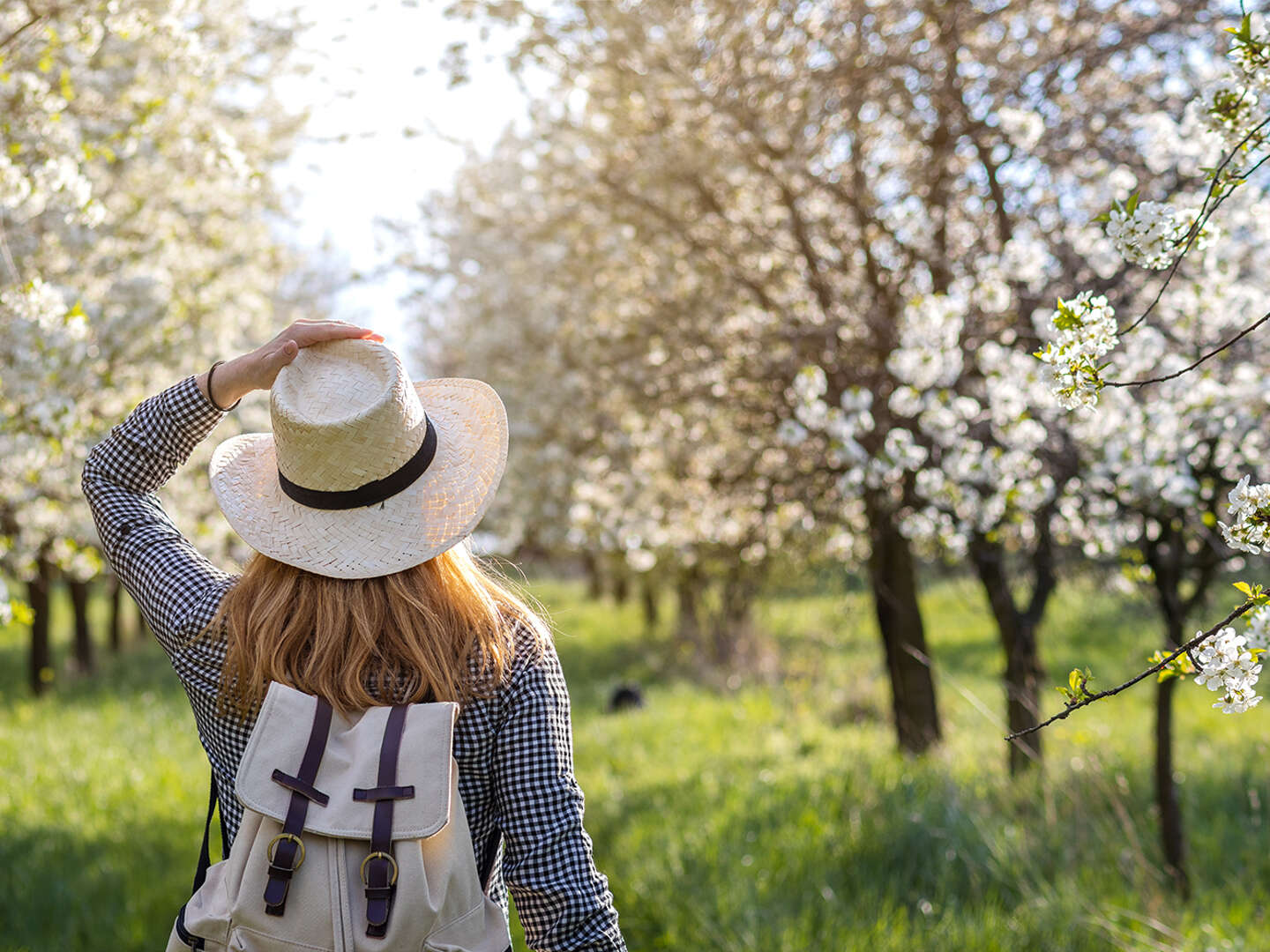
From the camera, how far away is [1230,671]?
1.88m

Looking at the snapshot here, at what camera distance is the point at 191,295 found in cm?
697

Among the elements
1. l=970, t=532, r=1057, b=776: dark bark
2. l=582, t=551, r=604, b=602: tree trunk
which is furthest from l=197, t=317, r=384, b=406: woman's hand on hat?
l=582, t=551, r=604, b=602: tree trunk

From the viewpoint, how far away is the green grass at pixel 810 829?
3.99 meters

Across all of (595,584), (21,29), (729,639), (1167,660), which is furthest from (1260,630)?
(595,584)

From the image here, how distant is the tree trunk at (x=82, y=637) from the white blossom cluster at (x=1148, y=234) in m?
13.7

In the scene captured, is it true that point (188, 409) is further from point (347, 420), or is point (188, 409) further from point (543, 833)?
point (543, 833)

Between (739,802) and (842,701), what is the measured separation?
4410 millimetres

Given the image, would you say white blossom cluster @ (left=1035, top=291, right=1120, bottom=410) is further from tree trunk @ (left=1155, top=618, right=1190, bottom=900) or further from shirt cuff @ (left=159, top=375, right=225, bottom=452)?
tree trunk @ (left=1155, top=618, right=1190, bottom=900)

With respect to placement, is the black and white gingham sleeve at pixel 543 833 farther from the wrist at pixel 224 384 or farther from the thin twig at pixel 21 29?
the thin twig at pixel 21 29

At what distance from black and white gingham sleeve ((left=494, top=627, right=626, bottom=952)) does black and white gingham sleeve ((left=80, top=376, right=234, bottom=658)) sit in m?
0.55

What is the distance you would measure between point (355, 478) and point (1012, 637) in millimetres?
5164

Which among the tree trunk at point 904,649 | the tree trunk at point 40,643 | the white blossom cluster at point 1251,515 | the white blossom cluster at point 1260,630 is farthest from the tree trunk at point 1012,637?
the tree trunk at point 40,643

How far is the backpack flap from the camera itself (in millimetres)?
1585

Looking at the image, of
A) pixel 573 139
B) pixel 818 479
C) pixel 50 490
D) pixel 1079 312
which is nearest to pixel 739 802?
pixel 818 479
